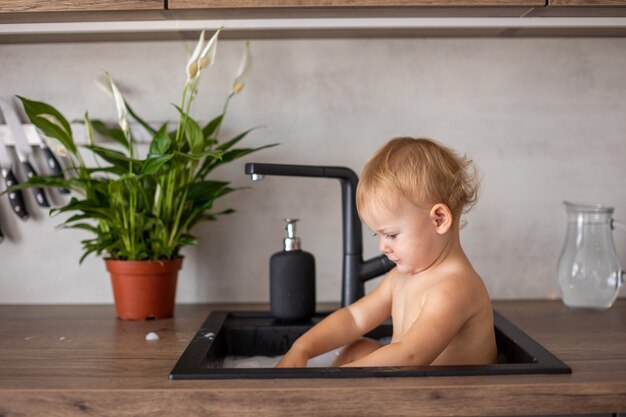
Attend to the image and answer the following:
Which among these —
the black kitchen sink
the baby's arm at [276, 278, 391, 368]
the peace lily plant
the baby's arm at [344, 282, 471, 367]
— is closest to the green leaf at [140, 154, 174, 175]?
the peace lily plant

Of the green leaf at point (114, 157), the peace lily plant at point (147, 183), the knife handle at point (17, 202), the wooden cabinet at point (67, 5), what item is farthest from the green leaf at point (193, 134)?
the knife handle at point (17, 202)

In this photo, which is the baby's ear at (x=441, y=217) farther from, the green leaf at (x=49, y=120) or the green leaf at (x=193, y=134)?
the green leaf at (x=49, y=120)

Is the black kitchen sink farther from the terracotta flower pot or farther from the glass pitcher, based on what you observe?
the glass pitcher

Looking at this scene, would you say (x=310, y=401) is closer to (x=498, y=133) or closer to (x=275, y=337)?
(x=275, y=337)

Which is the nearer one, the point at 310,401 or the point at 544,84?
the point at 310,401

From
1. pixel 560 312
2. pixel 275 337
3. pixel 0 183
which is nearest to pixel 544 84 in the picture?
pixel 560 312

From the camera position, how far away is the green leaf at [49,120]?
1517 mm

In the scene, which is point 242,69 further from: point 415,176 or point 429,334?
point 429,334

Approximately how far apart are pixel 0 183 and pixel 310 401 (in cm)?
107

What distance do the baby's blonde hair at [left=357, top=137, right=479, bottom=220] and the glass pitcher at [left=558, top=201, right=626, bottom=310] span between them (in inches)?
18.2

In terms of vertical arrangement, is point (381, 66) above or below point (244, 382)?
above

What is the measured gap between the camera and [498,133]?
1.82 meters

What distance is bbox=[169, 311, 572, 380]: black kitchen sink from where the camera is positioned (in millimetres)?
1135

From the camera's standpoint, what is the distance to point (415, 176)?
1.30 m
